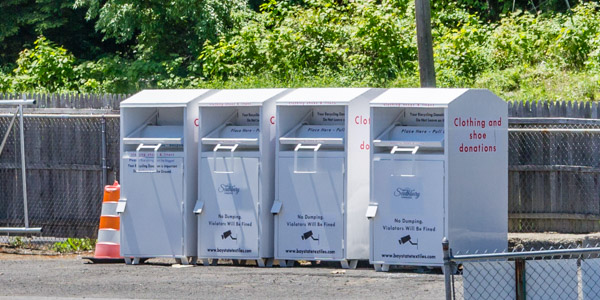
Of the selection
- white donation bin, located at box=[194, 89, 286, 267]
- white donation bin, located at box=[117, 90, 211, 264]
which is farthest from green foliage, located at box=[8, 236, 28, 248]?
white donation bin, located at box=[194, 89, 286, 267]

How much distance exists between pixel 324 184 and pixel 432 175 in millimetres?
1306

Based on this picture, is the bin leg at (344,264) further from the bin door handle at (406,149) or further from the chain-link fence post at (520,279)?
the chain-link fence post at (520,279)

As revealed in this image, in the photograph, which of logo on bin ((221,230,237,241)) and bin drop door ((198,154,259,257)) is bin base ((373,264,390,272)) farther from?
logo on bin ((221,230,237,241))

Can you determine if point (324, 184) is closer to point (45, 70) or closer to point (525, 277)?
point (525, 277)

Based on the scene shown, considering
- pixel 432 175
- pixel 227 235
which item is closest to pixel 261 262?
pixel 227 235

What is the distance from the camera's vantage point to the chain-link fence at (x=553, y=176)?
12602 millimetres

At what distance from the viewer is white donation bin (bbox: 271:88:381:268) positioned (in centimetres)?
1091

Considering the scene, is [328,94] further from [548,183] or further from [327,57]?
[327,57]

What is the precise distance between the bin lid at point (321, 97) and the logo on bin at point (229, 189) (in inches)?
45.8

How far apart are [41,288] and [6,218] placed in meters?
4.47

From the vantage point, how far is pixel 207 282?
10148 millimetres

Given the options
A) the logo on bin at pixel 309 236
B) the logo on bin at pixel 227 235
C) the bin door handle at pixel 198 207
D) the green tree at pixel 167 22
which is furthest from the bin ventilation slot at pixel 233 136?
the green tree at pixel 167 22

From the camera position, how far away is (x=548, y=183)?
12805mm

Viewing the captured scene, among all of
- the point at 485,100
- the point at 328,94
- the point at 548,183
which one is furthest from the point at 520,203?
the point at 328,94
